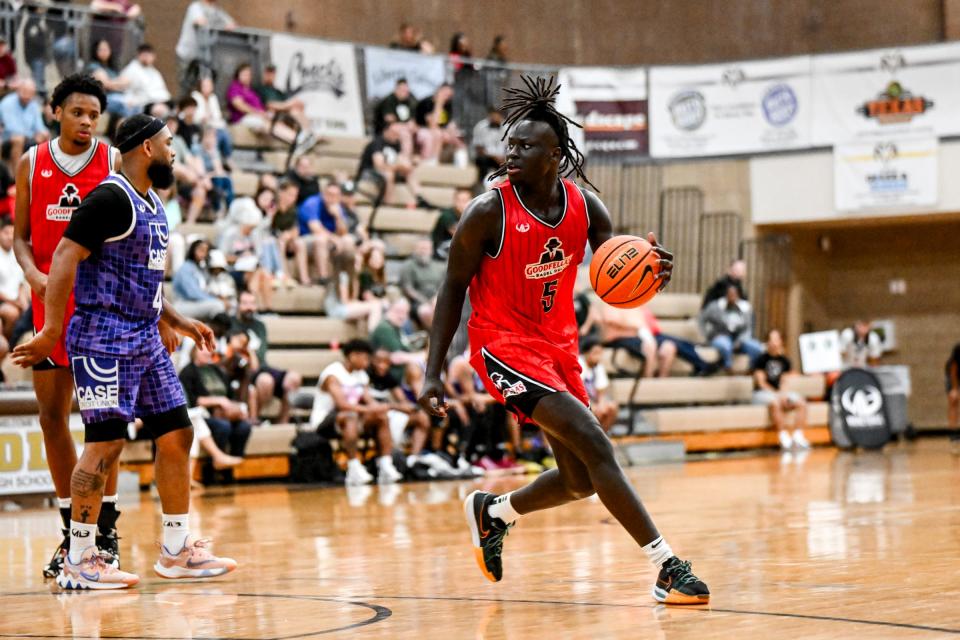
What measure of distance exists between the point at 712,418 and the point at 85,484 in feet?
42.5

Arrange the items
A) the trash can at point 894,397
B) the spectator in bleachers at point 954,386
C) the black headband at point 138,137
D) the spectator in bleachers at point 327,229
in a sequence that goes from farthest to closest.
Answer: the spectator in bleachers at point 954,386
the trash can at point 894,397
the spectator in bleachers at point 327,229
the black headband at point 138,137

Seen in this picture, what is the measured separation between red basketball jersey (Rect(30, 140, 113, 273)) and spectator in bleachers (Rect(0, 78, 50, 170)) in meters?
8.62

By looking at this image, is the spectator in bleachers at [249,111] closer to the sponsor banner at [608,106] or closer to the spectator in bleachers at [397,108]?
the spectator in bleachers at [397,108]

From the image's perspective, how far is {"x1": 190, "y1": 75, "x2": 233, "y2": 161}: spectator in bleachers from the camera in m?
16.8

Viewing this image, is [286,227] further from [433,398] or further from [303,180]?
[433,398]

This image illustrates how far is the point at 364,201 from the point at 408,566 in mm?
12367

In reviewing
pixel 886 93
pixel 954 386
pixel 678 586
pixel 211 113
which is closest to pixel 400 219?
pixel 211 113

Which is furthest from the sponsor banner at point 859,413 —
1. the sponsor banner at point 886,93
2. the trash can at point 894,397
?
the sponsor banner at point 886,93

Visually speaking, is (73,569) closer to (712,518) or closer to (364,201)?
(712,518)

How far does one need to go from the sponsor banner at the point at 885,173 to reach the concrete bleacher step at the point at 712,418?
11.0 feet

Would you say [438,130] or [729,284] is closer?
[729,284]

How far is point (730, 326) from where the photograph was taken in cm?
1936

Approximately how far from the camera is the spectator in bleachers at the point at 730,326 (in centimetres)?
1922

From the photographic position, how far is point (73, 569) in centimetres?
593
